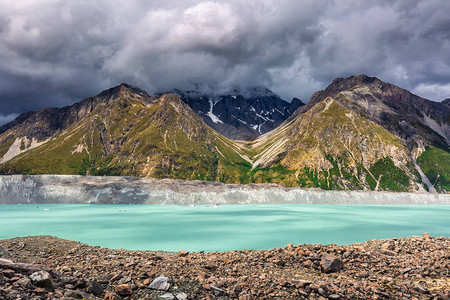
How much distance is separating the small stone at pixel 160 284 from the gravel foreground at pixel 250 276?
1.5 inches

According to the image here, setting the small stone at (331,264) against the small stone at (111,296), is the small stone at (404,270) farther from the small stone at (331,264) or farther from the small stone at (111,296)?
the small stone at (111,296)

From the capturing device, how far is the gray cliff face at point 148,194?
137125 mm

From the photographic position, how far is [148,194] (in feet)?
460

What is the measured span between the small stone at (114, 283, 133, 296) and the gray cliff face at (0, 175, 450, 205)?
5127 inches

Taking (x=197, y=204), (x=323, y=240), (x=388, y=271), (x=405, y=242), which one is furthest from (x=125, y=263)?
(x=197, y=204)

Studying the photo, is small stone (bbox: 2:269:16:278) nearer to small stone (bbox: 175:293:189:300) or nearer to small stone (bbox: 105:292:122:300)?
small stone (bbox: 105:292:122:300)

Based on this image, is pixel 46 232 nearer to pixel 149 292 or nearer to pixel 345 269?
pixel 149 292

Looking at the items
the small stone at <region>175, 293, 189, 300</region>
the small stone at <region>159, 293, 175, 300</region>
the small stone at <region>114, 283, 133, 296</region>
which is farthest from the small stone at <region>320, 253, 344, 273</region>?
the small stone at <region>114, 283, 133, 296</region>

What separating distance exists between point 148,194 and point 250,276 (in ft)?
444

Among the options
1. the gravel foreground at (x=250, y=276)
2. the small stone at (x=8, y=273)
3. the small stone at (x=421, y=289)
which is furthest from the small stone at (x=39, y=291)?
the small stone at (x=421, y=289)

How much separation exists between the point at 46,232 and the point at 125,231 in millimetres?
15559

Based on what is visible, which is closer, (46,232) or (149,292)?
(149,292)

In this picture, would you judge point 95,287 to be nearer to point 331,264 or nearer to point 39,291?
point 39,291

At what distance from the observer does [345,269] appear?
15.0 metres
